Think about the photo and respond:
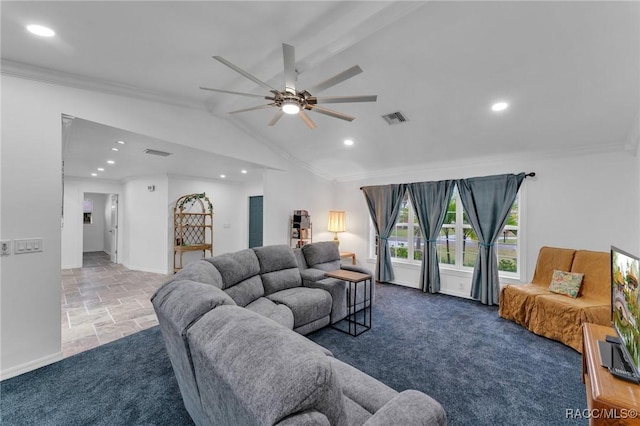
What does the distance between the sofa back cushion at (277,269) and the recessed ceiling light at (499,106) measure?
10.2ft

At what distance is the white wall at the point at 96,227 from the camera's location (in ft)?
28.8

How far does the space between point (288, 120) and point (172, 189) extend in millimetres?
3629

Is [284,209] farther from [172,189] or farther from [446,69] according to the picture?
[446,69]

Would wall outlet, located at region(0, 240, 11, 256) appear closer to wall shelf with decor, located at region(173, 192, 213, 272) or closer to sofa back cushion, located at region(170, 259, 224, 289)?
sofa back cushion, located at region(170, 259, 224, 289)

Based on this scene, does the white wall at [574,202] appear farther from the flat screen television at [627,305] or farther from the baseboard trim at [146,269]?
the baseboard trim at [146,269]

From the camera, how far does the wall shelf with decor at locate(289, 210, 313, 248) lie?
5.25 m

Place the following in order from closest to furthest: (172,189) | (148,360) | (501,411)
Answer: (501,411) < (148,360) < (172,189)

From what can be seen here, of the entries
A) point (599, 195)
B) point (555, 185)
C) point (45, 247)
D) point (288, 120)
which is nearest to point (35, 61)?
point (45, 247)

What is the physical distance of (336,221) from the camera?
20.0 feet

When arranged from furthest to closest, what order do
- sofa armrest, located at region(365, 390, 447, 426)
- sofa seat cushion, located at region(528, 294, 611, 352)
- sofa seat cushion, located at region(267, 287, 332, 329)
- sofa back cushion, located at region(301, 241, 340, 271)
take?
sofa back cushion, located at region(301, 241, 340, 271) → sofa seat cushion, located at region(267, 287, 332, 329) → sofa seat cushion, located at region(528, 294, 611, 352) → sofa armrest, located at region(365, 390, 447, 426)

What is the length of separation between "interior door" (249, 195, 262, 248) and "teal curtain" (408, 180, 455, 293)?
400 centimetres

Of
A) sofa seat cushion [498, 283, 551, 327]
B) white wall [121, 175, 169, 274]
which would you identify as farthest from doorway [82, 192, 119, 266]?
sofa seat cushion [498, 283, 551, 327]

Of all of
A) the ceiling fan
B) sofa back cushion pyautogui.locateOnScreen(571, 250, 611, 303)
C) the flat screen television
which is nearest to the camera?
the flat screen television

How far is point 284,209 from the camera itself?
526 centimetres
